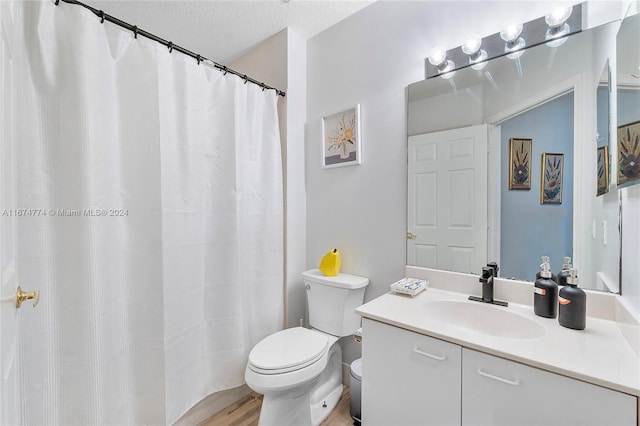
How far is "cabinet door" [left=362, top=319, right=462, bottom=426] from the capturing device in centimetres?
93

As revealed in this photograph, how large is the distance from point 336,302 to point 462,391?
84 centimetres

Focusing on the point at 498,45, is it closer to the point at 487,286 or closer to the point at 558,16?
the point at 558,16

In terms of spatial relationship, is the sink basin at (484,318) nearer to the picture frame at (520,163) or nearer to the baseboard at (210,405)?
the picture frame at (520,163)

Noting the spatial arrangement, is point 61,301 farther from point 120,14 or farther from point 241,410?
point 120,14

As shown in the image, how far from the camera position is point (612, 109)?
3.22 ft

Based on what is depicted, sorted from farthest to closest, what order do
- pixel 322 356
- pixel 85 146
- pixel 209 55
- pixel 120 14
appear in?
pixel 209 55
pixel 120 14
pixel 322 356
pixel 85 146

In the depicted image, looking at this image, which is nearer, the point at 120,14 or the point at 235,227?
the point at 235,227

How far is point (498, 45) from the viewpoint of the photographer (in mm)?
1282

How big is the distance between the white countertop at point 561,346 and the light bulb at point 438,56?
48.0 inches

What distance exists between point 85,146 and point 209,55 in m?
1.47

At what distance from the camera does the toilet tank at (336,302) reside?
5.35ft

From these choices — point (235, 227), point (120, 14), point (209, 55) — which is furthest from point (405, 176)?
point (120, 14)

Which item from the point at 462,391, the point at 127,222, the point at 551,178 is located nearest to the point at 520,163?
the point at 551,178

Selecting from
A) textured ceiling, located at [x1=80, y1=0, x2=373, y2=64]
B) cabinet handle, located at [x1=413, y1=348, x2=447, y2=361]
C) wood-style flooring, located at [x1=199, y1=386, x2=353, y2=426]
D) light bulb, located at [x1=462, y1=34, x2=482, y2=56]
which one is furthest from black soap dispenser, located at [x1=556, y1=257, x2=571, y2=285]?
textured ceiling, located at [x1=80, y1=0, x2=373, y2=64]
